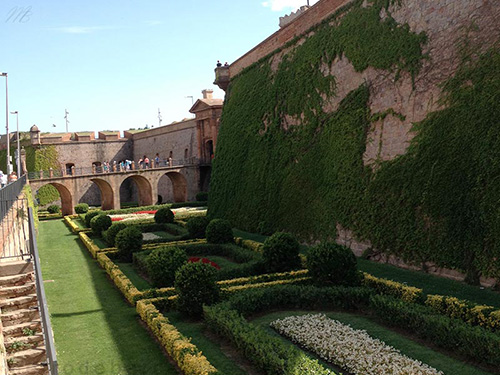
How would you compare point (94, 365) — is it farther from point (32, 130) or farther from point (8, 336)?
point (32, 130)

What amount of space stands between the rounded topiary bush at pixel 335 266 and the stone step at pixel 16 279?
5616 mm

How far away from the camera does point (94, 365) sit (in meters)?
6.91

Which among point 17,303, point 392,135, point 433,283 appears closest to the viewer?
point 17,303

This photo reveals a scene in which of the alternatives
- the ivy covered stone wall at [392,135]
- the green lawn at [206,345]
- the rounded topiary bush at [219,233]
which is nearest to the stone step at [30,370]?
the green lawn at [206,345]

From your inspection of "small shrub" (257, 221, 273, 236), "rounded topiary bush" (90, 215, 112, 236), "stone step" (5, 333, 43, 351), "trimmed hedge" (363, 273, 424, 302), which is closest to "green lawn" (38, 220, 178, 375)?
"stone step" (5, 333, 43, 351)

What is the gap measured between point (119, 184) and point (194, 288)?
1069 inches

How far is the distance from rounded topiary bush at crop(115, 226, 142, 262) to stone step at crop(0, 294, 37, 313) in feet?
25.7

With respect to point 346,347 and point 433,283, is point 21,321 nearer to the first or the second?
point 346,347

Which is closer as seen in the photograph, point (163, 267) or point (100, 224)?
point (163, 267)

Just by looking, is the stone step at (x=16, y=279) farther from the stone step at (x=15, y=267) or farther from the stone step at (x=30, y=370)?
the stone step at (x=30, y=370)

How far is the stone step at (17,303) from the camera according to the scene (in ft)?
21.7

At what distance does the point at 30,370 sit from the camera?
5539 millimetres

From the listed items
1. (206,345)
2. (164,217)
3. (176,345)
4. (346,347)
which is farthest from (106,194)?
(346,347)

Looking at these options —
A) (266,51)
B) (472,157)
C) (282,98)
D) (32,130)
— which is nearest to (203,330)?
(472,157)
